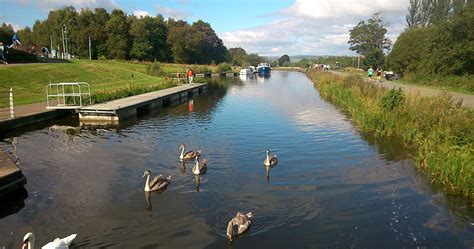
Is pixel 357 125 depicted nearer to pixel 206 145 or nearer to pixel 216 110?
pixel 206 145

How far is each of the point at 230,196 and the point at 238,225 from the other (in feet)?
8.10

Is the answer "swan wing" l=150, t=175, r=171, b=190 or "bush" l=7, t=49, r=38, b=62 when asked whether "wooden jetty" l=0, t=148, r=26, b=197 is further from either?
"bush" l=7, t=49, r=38, b=62

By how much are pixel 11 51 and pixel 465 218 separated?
1882 inches

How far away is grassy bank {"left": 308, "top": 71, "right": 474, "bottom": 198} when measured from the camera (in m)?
12.4

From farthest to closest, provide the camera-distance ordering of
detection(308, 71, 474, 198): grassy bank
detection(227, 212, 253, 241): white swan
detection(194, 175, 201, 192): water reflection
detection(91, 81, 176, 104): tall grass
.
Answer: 1. detection(91, 81, 176, 104): tall grass
2. detection(194, 175, 201, 192): water reflection
3. detection(308, 71, 474, 198): grassy bank
4. detection(227, 212, 253, 241): white swan

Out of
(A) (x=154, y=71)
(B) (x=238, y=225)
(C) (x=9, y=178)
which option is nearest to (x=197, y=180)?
(B) (x=238, y=225)

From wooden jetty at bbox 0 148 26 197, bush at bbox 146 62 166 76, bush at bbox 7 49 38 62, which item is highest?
bush at bbox 7 49 38 62

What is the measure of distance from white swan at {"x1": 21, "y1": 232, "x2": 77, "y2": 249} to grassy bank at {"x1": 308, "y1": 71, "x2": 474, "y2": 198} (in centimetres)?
1070

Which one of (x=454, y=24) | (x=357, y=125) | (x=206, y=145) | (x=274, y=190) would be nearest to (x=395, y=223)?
(x=274, y=190)

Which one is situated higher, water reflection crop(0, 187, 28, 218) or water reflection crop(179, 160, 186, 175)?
water reflection crop(179, 160, 186, 175)

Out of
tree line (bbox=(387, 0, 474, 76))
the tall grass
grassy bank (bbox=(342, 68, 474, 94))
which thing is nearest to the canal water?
the tall grass

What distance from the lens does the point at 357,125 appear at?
2345cm

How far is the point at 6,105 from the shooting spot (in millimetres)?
25703

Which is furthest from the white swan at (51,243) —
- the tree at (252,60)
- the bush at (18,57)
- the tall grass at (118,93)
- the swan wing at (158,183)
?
the tree at (252,60)
